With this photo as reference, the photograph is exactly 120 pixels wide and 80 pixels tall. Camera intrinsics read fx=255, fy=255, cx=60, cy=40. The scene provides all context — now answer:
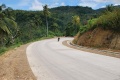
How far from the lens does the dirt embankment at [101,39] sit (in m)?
27.9

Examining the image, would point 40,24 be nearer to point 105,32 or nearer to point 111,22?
point 105,32

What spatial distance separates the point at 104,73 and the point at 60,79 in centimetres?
225

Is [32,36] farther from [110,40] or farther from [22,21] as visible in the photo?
[110,40]

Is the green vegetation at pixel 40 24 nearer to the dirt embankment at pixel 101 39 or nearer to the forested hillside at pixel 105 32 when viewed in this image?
the forested hillside at pixel 105 32

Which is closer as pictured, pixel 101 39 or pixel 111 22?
pixel 111 22

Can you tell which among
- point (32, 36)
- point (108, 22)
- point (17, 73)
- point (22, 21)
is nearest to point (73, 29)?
point (32, 36)

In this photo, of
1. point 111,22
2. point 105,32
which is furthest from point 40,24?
point 111,22

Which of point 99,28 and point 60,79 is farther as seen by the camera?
point 99,28

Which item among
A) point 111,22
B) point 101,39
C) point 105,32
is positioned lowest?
point 101,39

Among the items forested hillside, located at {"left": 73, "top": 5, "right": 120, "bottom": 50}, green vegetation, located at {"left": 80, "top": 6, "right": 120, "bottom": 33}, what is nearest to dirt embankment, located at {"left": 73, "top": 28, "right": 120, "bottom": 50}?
forested hillside, located at {"left": 73, "top": 5, "right": 120, "bottom": 50}

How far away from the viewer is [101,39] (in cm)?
3097

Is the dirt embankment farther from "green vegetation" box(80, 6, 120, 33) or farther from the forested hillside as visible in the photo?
"green vegetation" box(80, 6, 120, 33)

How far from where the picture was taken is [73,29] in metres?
102

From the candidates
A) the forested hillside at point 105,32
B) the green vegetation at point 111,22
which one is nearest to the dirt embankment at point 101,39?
the forested hillside at point 105,32
